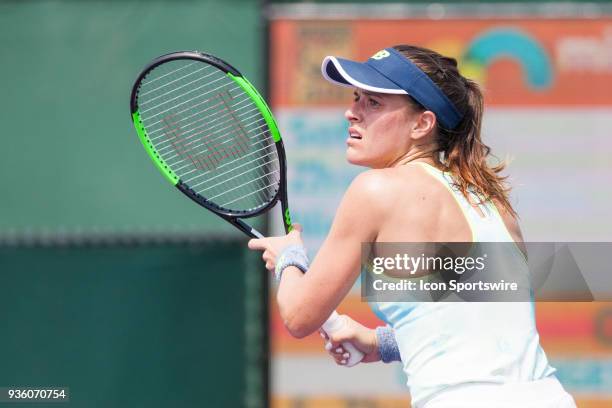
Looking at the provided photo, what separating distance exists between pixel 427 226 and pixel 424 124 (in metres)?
0.34

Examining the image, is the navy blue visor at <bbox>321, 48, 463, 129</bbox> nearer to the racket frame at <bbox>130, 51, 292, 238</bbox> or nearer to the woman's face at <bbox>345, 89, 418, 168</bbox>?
the woman's face at <bbox>345, 89, 418, 168</bbox>

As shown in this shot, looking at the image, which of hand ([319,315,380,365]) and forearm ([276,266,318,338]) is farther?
hand ([319,315,380,365])

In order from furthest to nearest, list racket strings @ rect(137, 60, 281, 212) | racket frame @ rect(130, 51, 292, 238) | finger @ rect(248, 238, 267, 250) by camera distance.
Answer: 1. racket strings @ rect(137, 60, 281, 212)
2. racket frame @ rect(130, 51, 292, 238)
3. finger @ rect(248, 238, 267, 250)

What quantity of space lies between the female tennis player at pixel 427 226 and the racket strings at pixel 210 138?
2.30ft

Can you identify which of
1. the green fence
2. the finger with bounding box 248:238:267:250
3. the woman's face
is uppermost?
the green fence

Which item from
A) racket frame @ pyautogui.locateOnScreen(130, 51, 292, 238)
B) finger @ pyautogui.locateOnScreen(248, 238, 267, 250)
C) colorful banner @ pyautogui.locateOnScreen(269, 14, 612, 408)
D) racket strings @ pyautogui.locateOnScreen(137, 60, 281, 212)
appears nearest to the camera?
finger @ pyautogui.locateOnScreen(248, 238, 267, 250)

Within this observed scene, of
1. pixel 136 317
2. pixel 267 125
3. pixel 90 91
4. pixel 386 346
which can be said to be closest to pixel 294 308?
pixel 386 346

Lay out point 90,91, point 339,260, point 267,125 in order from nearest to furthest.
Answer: point 339,260 → point 267,125 → point 90,91

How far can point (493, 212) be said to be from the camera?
2.61 metres

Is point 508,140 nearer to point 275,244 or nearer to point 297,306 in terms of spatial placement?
point 275,244

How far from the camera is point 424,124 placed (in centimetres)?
277

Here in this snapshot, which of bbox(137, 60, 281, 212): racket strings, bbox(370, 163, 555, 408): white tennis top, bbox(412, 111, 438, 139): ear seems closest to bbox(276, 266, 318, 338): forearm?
bbox(370, 163, 555, 408): white tennis top

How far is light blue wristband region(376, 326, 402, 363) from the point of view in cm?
299

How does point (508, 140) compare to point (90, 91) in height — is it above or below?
below
